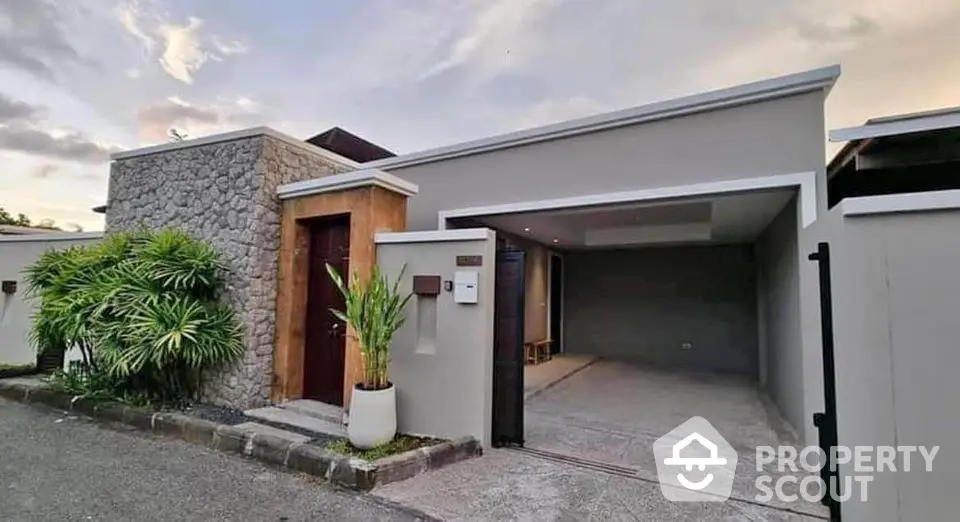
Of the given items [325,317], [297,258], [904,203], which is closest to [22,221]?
[297,258]

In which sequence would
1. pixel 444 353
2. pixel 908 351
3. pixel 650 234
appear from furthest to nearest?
pixel 650 234, pixel 444 353, pixel 908 351

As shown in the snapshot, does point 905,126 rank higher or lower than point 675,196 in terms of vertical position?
higher

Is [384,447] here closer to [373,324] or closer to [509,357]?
[373,324]

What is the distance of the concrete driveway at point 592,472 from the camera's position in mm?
3459

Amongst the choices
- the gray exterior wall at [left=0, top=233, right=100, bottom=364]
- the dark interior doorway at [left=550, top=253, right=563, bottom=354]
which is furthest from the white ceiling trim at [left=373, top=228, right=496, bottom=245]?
the dark interior doorway at [left=550, top=253, right=563, bottom=354]

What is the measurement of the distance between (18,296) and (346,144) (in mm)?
7401

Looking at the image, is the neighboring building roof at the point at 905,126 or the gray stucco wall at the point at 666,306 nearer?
the neighboring building roof at the point at 905,126

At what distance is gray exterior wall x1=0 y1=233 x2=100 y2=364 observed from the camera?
9.04 meters

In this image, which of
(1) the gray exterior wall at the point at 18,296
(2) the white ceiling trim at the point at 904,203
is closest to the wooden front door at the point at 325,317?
(2) the white ceiling trim at the point at 904,203

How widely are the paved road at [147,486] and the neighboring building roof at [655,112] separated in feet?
17.9

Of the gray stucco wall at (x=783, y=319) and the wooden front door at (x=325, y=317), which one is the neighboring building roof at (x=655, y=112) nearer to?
the gray stucco wall at (x=783, y=319)

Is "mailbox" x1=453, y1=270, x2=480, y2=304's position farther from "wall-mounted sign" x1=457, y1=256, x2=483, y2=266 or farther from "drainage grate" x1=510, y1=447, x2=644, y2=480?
"drainage grate" x1=510, y1=447, x2=644, y2=480

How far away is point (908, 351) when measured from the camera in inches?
101

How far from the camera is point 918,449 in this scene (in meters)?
2.50
